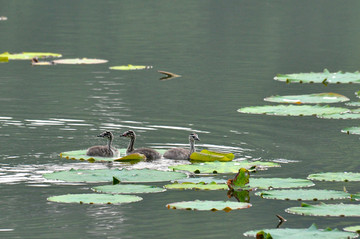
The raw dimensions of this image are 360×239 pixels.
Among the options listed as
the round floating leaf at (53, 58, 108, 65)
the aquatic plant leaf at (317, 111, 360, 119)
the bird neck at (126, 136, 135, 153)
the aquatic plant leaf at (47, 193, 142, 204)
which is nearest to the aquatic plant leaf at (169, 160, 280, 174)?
the bird neck at (126, 136, 135, 153)

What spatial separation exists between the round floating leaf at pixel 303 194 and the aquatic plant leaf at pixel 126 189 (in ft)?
4.91

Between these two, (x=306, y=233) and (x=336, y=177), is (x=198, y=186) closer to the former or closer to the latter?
(x=336, y=177)

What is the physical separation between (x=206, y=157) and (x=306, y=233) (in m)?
5.35

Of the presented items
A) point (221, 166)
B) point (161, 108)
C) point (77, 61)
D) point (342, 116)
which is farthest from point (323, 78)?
point (221, 166)

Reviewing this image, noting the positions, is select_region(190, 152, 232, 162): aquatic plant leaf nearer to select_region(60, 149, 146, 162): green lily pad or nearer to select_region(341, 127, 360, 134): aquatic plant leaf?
select_region(60, 149, 146, 162): green lily pad

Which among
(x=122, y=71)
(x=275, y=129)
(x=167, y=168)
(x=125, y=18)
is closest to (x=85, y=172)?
(x=167, y=168)

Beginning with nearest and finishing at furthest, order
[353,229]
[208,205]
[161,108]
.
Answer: [353,229]
[208,205]
[161,108]

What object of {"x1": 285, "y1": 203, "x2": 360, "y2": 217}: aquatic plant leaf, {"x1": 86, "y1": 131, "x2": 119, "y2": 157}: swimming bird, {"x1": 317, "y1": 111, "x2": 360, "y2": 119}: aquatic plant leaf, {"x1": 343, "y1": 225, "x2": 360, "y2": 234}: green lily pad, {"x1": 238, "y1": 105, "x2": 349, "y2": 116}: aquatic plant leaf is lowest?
{"x1": 343, "y1": 225, "x2": 360, "y2": 234}: green lily pad

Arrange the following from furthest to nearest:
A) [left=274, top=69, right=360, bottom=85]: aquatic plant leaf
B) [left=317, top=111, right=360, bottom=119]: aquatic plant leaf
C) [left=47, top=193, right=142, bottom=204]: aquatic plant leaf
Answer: [left=274, top=69, right=360, bottom=85]: aquatic plant leaf < [left=317, top=111, right=360, bottom=119]: aquatic plant leaf < [left=47, top=193, right=142, bottom=204]: aquatic plant leaf

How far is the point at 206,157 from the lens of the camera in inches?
605

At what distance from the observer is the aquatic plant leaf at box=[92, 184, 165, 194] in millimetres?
12445

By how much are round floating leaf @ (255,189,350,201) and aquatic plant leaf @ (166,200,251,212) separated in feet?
1.60

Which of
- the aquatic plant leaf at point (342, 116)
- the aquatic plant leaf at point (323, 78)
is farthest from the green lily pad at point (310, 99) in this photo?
the aquatic plant leaf at point (323, 78)

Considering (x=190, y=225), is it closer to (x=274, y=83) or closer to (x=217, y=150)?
(x=217, y=150)
